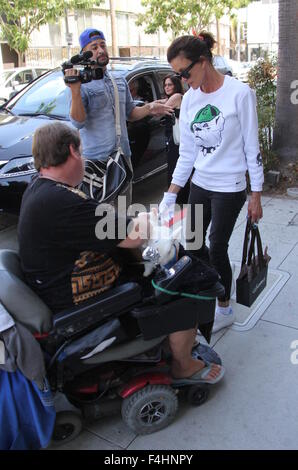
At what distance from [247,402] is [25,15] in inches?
812

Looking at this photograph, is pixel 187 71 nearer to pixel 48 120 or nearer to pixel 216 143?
pixel 216 143

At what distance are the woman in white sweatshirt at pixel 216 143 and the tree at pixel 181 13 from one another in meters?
25.3

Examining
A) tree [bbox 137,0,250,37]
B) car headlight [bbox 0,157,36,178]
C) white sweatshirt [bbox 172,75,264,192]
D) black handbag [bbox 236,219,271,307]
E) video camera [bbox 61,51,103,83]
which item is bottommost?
black handbag [bbox 236,219,271,307]

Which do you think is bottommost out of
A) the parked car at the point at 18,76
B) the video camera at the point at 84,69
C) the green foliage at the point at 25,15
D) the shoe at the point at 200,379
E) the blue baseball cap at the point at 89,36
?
the shoe at the point at 200,379

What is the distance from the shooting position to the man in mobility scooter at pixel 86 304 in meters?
1.95

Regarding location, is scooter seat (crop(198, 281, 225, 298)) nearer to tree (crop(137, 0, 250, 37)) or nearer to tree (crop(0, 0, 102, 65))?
tree (crop(0, 0, 102, 65))

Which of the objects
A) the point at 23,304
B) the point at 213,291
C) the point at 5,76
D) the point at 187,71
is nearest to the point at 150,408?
the point at 213,291

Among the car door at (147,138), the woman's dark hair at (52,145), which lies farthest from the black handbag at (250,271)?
the car door at (147,138)

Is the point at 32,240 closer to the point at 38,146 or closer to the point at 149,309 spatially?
the point at 38,146

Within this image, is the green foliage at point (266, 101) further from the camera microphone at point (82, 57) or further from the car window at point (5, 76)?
the car window at point (5, 76)

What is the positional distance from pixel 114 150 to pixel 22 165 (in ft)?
4.41

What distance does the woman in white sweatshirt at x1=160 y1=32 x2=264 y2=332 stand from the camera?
98.0 inches

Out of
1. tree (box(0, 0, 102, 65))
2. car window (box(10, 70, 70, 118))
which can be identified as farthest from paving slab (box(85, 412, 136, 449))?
tree (box(0, 0, 102, 65))

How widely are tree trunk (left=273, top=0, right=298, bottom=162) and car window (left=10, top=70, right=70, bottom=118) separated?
2727 millimetres
